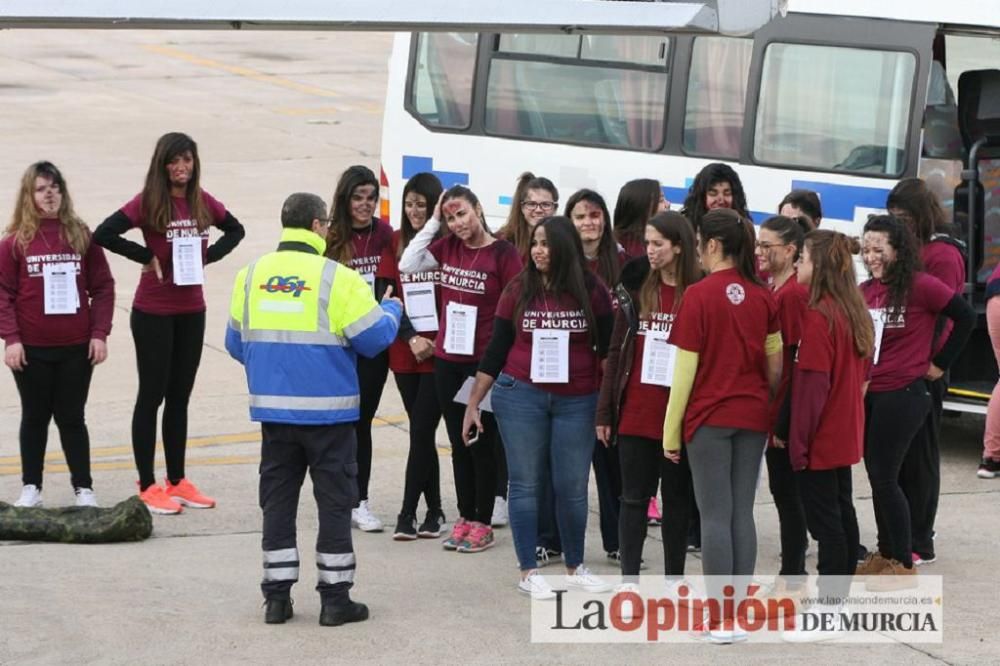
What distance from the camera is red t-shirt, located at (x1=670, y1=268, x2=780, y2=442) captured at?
6547mm

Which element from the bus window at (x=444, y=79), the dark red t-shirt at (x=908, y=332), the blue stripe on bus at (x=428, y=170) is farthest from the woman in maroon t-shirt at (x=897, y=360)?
the bus window at (x=444, y=79)

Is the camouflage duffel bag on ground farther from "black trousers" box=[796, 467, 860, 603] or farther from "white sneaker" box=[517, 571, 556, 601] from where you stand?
"black trousers" box=[796, 467, 860, 603]

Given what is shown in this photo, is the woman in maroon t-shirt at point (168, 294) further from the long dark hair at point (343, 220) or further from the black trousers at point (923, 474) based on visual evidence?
the black trousers at point (923, 474)

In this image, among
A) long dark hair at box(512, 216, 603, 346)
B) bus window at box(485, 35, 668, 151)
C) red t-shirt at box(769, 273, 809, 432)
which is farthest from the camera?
bus window at box(485, 35, 668, 151)

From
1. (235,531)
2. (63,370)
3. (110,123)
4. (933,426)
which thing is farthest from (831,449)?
(110,123)

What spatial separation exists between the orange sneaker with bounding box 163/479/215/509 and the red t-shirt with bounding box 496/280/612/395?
2140 mm

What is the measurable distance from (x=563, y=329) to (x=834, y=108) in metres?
3.96

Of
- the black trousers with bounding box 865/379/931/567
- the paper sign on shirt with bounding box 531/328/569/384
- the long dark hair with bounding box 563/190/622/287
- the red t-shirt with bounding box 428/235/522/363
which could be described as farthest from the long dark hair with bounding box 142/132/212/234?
the black trousers with bounding box 865/379/931/567

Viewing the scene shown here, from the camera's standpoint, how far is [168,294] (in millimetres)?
8695

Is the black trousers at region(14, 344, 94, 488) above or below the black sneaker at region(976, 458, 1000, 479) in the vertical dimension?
above

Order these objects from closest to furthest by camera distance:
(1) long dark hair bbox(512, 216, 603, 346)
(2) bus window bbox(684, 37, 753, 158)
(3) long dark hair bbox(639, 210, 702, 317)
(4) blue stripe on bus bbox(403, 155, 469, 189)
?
(3) long dark hair bbox(639, 210, 702, 317), (1) long dark hair bbox(512, 216, 603, 346), (2) bus window bbox(684, 37, 753, 158), (4) blue stripe on bus bbox(403, 155, 469, 189)

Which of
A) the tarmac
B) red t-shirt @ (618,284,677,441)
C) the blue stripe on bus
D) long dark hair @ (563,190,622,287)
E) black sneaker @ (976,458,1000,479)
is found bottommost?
the tarmac

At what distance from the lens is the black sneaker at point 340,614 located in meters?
6.96

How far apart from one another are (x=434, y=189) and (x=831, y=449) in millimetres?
2466
